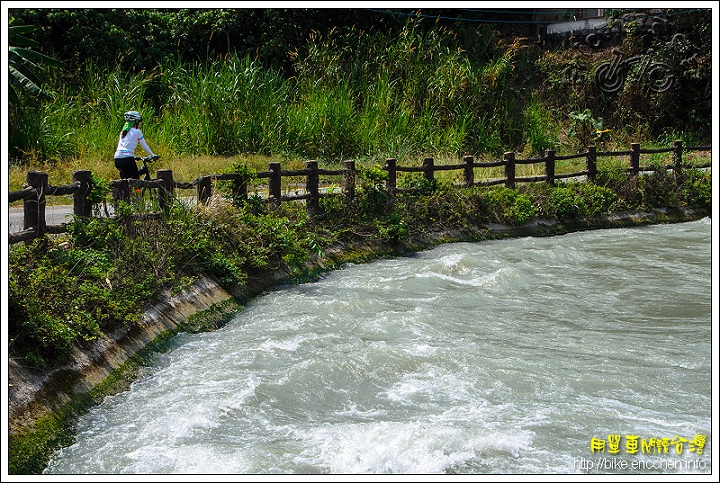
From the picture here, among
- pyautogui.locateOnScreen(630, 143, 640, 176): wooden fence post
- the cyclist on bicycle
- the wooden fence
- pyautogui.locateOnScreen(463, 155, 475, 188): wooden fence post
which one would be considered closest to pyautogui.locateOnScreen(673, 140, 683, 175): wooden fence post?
the wooden fence

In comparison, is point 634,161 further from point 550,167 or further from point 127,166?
point 127,166

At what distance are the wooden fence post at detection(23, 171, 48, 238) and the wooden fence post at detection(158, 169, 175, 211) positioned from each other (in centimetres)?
252

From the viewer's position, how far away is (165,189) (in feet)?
38.7

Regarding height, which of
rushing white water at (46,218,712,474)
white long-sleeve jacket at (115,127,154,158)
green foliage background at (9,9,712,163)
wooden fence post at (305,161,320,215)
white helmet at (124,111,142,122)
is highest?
green foliage background at (9,9,712,163)

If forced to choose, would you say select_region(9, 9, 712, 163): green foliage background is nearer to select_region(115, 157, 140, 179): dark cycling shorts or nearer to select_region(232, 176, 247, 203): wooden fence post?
select_region(232, 176, 247, 203): wooden fence post

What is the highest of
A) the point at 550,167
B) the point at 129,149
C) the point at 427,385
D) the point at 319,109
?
the point at 319,109

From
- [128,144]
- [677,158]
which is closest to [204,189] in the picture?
[128,144]

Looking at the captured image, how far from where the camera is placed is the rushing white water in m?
6.70

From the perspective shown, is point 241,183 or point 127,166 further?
point 241,183

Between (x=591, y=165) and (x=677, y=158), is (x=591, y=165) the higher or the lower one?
the lower one

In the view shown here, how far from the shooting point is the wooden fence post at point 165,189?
11688 mm

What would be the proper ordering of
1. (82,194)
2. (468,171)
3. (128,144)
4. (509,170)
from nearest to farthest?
(82,194)
(128,144)
(468,171)
(509,170)

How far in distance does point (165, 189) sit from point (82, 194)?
172 cm

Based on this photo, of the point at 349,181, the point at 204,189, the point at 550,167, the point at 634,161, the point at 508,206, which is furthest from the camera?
the point at 634,161
